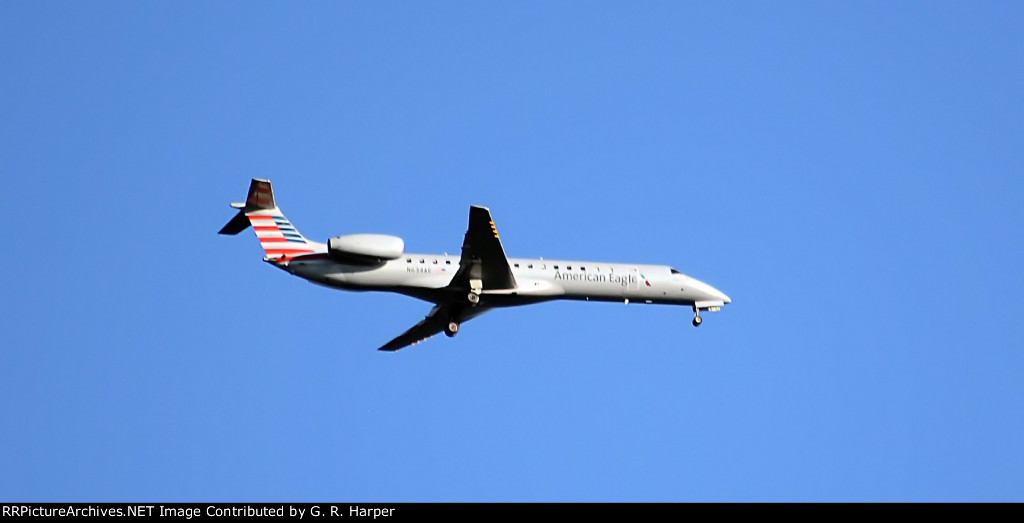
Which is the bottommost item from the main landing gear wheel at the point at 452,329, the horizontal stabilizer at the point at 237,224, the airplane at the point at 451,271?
the main landing gear wheel at the point at 452,329

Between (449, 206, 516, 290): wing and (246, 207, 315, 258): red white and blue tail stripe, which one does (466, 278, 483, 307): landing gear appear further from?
(246, 207, 315, 258): red white and blue tail stripe

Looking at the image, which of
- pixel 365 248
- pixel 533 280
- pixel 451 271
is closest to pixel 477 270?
pixel 451 271

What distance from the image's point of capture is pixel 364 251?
33.4 m

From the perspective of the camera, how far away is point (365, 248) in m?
33.4

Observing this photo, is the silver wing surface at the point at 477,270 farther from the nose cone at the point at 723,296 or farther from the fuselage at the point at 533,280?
the nose cone at the point at 723,296

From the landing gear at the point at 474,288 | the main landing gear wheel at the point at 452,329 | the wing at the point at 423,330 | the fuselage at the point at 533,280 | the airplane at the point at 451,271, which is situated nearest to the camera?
the airplane at the point at 451,271

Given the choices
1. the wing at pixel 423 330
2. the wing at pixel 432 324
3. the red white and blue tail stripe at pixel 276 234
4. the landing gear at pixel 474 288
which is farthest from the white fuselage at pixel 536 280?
the wing at pixel 423 330

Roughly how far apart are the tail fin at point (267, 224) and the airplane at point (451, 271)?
3 centimetres

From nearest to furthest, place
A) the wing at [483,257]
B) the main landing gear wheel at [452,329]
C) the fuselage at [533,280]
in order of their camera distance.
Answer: the wing at [483,257], the fuselage at [533,280], the main landing gear wheel at [452,329]

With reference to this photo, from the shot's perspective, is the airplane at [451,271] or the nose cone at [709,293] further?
the nose cone at [709,293]

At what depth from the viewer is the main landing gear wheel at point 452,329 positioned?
3734cm
